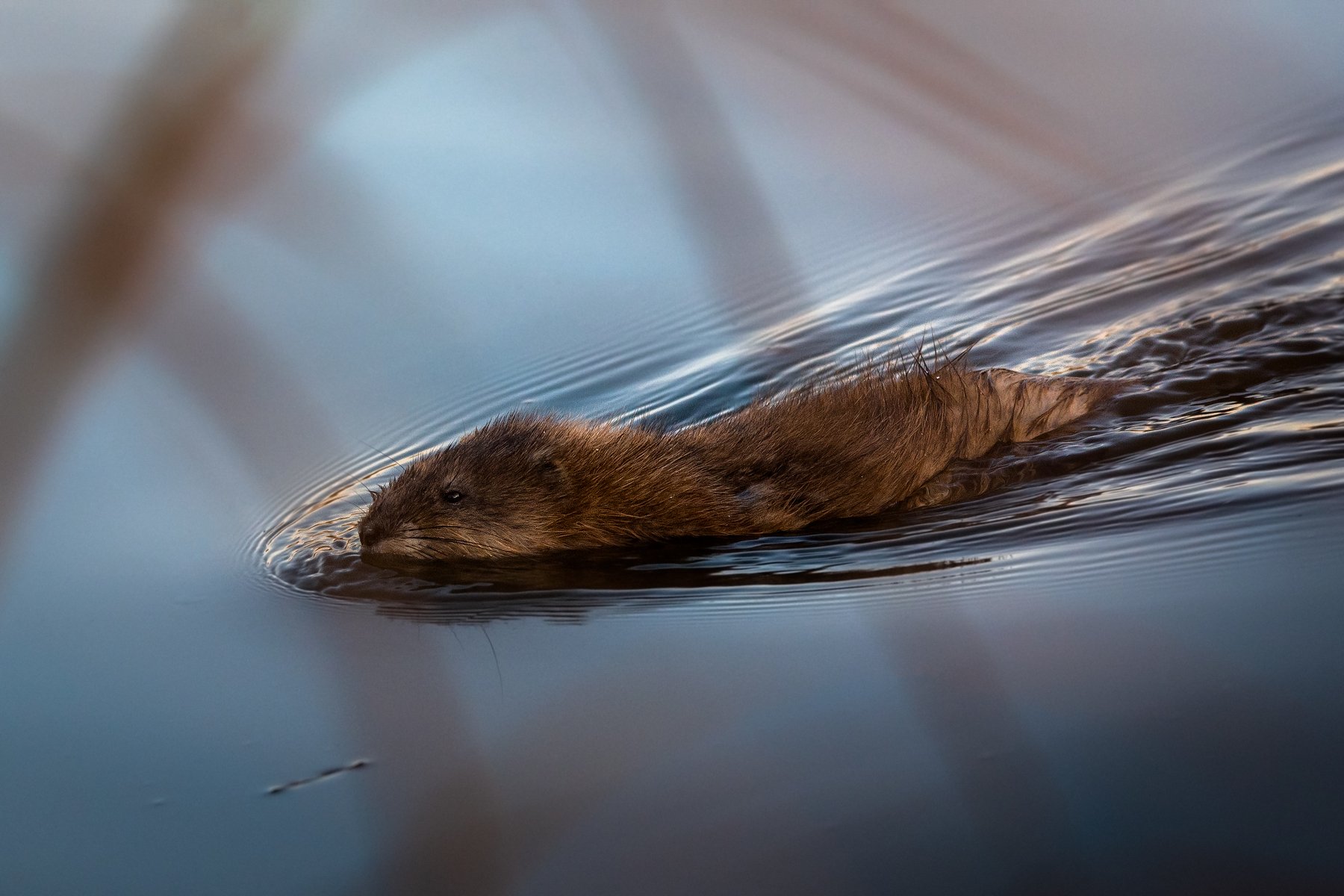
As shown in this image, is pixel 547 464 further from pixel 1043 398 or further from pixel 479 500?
pixel 1043 398

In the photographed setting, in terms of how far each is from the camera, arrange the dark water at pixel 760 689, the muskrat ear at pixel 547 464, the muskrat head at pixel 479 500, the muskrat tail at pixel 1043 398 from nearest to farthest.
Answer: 1. the dark water at pixel 760 689
2. the muskrat head at pixel 479 500
3. the muskrat ear at pixel 547 464
4. the muskrat tail at pixel 1043 398

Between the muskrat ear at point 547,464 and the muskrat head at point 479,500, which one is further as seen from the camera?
the muskrat ear at point 547,464

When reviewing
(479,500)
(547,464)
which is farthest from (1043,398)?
(479,500)

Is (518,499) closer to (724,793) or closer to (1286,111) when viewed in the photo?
(724,793)

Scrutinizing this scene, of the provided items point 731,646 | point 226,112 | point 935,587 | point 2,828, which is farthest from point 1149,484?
point 226,112

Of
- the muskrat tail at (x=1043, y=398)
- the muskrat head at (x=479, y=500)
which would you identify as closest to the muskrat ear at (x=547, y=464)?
the muskrat head at (x=479, y=500)

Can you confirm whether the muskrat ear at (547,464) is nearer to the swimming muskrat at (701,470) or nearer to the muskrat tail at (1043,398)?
the swimming muskrat at (701,470)

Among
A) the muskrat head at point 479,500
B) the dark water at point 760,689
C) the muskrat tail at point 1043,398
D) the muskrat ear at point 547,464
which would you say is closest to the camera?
the dark water at point 760,689

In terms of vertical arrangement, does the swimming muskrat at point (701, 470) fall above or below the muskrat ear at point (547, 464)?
below
